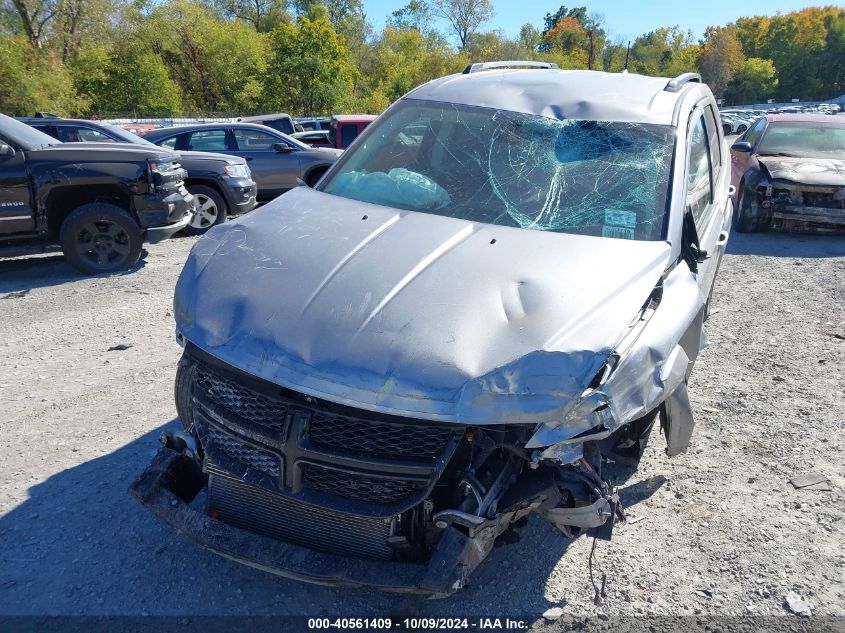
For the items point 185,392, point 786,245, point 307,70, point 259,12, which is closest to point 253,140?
point 786,245

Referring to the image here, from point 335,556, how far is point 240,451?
0.53 m

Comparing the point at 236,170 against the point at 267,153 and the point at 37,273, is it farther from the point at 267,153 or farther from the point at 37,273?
the point at 37,273

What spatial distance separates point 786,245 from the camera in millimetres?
9156

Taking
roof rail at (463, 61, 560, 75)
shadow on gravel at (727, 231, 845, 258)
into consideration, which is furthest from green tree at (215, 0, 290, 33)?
roof rail at (463, 61, 560, 75)

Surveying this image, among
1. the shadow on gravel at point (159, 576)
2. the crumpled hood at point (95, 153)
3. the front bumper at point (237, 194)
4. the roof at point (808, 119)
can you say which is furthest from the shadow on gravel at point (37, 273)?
the roof at point (808, 119)

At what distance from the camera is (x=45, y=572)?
284 centimetres

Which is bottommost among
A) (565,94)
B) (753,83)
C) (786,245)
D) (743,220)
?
(786,245)

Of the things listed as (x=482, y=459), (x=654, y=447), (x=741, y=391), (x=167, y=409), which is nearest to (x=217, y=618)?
(x=482, y=459)

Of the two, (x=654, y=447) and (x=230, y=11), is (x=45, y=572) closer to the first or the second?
(x=654, y=447)

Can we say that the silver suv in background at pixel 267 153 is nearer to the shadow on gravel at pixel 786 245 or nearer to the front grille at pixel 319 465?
the shadow on gravel at pixel 786 245

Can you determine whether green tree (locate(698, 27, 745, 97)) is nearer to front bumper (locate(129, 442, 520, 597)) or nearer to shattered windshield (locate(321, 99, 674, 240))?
shattered windshield (locate(321, 99, 674, 240))

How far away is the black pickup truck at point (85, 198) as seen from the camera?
6844 mm

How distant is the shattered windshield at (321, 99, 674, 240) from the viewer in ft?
10.6

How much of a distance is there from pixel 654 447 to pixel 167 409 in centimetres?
291
